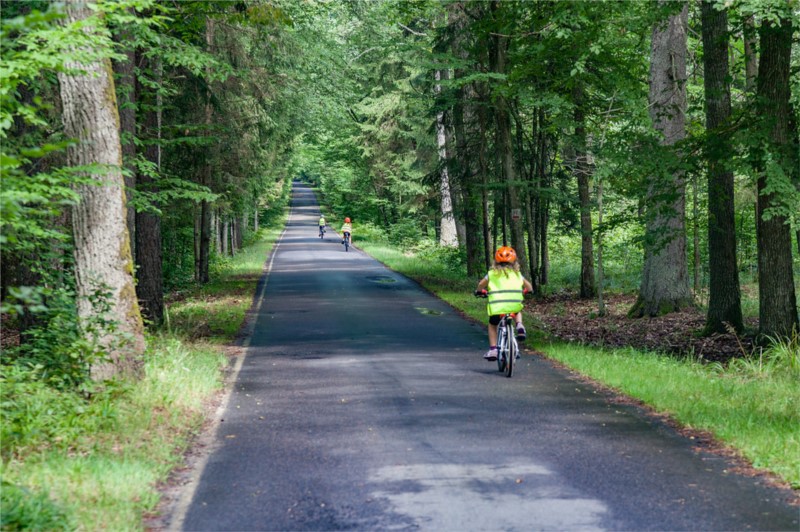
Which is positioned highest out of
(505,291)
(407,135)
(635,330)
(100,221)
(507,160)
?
(407,135)

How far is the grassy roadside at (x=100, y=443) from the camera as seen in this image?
608cm

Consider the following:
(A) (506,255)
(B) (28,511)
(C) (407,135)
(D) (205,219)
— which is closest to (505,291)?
(A) (506,255)

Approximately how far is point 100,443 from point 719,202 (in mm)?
13653

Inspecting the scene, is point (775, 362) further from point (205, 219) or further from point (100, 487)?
point (205, 219)

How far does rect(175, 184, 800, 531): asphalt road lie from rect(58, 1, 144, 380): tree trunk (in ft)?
5.45

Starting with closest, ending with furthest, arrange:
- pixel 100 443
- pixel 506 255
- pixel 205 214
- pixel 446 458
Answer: pixel 446 458, pixel 100 443, pixel 506 255, pixel 205 214

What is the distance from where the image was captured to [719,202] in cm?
1777

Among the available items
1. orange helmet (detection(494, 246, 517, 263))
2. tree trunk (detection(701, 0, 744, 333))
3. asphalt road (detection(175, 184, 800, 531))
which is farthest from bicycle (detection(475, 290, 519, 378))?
tree trunk (detection(701, 0, 744, 333))

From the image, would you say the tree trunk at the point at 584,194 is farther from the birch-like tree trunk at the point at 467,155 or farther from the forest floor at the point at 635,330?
the birch-like tree trunk at the point at 467,155

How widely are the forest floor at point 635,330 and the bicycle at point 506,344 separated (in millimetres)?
4079

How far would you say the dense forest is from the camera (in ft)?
34.0

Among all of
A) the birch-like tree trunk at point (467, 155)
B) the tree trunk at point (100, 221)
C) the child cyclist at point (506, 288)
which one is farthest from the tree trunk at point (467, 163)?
the tree trunk at point (100, 221)

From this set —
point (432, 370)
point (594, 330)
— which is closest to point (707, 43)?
point (594, 330)

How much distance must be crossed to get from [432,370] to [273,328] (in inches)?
269
